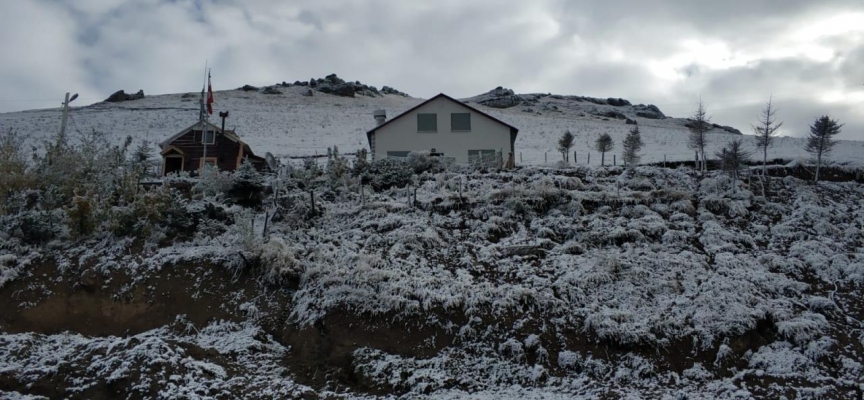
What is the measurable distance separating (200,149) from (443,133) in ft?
41.3

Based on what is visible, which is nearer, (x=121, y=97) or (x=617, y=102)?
(x=121, y=97)

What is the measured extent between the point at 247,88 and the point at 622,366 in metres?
79.4

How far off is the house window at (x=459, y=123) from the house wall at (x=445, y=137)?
17 centimetres

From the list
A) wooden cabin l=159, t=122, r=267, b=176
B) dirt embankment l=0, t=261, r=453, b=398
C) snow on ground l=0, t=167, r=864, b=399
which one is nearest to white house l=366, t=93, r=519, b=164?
wooden cabin l=159, t=122, r=267, b=176

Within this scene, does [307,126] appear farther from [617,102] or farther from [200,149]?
[617,102]

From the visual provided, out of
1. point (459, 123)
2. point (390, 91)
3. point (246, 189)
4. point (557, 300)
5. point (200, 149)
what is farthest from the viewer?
point (390, 91)

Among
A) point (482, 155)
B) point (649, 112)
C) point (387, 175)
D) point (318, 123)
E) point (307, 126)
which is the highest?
point (649, 112)

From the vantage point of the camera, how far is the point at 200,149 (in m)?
27.7

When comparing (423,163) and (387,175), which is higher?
(423,163)

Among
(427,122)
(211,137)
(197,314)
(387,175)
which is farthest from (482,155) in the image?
(197,314)

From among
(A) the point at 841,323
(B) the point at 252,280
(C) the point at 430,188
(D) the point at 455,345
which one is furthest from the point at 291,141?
(A) the point at 841,323

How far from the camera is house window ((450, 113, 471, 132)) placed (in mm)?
30719

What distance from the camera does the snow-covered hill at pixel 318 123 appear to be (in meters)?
40.0

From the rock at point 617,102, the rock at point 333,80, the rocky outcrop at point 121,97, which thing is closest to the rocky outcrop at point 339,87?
the rock at point 333,80
